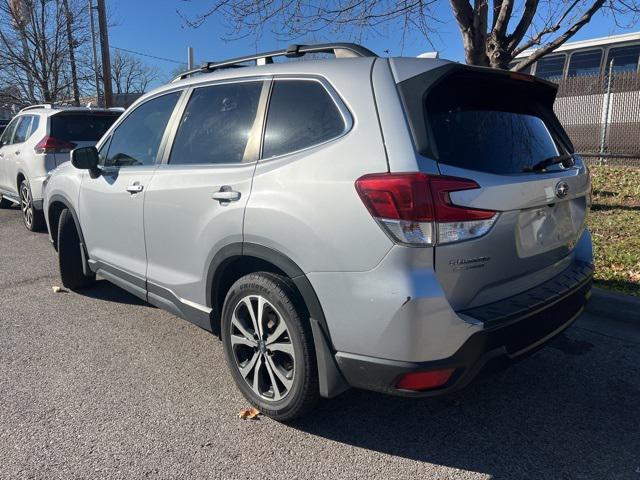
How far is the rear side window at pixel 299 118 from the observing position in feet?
8.47

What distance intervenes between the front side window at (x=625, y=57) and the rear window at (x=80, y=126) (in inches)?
442

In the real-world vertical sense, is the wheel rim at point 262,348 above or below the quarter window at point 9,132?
below

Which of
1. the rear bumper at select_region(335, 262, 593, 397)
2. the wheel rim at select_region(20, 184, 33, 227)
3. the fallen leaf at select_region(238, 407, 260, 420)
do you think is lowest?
the fallen leaf at select_region(238, 407, 260, 420)

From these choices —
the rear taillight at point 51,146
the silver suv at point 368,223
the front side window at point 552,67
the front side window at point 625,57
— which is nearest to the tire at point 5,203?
the rear taillight at point 51,146

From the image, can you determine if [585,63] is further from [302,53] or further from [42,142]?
[302,53]

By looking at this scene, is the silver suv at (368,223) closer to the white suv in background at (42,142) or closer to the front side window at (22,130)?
the white suv in background at (42,142)

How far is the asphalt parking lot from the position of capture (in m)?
2.53

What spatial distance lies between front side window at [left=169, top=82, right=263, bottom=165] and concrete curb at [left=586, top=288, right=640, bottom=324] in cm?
309

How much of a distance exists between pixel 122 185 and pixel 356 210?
231 cm

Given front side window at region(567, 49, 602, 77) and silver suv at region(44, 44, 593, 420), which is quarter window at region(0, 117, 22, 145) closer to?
silver suv at region(44, 44, 593, 420)

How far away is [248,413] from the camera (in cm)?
300

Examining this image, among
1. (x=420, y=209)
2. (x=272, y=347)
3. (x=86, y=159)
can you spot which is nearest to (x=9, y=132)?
(x=86, y=159)

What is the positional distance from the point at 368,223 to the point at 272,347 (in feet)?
3.14

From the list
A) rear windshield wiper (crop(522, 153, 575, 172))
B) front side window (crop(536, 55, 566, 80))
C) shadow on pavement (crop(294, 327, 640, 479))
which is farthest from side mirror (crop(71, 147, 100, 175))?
front side window (crop(536, 55, 566, 80))
